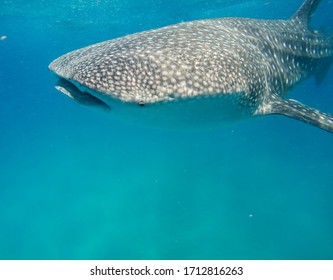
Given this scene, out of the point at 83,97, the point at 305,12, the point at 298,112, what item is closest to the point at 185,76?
the point at 83,97

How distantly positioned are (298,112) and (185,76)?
8.03 ft

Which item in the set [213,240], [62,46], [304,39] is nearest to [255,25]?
[304,39]

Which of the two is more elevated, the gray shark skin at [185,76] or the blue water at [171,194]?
the gray shark skin at [185,76]

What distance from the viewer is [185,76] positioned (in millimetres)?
3680

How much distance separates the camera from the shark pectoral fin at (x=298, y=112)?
5027mm

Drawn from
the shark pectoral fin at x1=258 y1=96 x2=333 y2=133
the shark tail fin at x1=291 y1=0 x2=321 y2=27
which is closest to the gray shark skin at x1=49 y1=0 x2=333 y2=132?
the shark pectoral fin at x1=258 y1=96 x2=333 y2=133

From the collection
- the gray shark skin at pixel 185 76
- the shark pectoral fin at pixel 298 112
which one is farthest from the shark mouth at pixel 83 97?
the shark pectoral fin at pixel 298 112

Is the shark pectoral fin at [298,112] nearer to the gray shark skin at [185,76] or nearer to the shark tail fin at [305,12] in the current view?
the gray shark skin at [185,76]

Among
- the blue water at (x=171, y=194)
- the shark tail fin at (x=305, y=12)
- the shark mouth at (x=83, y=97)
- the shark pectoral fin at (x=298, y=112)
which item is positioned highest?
the shark tail fin at (x=305, y=12)

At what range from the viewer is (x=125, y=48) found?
4062mm

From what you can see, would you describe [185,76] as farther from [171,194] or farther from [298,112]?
[171,194]

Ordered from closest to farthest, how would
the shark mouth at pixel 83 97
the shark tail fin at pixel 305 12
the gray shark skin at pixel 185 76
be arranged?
1. the gray shark skin at pixel 185 76
2. the shark mouth at pixel 83 97
3. the shark tail fin at pixel 305 12

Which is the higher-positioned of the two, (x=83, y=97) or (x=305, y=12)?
(x=305, y=12)

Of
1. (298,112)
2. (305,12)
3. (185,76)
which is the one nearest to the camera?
(185,76)
